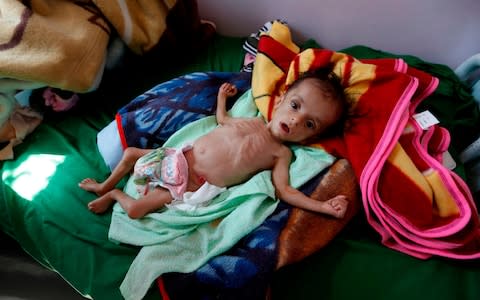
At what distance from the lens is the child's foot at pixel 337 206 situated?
993 millimetres

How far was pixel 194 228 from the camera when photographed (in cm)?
100

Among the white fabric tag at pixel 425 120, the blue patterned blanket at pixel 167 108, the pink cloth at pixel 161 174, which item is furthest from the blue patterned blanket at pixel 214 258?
the white fabric tag at pixel 425 120

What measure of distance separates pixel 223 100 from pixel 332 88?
1.09ft

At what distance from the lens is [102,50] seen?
50.1 inches

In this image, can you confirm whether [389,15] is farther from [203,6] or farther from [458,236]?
[458,236]

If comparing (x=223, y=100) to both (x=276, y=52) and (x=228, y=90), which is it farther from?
(x=276, y=52)

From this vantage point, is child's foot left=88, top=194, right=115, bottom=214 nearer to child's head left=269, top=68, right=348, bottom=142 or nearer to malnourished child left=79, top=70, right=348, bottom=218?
malnourished child left=79, top=70, right=348, bottom=218

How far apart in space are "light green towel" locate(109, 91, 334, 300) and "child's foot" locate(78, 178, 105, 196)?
7 cm

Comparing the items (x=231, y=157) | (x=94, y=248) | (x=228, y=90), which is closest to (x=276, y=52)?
(x=228, y=90)

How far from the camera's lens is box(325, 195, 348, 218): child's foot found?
3.26 ft

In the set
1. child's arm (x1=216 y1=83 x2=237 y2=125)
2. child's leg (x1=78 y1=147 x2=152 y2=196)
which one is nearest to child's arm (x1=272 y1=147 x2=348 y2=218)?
child's arm (x1=216 y1=83 x2=237 y2=125)

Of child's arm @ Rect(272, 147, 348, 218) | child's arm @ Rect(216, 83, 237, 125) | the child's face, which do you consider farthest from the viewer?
child's arm @ Rect(216, 83, 237, 125)

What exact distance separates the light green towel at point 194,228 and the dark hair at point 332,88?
0.10 metres

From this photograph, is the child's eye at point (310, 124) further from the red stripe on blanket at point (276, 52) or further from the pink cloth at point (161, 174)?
the pink cloth at point (161, 174)
